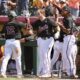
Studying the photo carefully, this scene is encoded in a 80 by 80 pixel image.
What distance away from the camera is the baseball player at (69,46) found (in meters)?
11.1

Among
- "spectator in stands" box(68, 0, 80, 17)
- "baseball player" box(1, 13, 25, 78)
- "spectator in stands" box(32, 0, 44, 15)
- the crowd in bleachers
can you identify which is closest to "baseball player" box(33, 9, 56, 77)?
"baseball player" box(1, 13, 25, 78)

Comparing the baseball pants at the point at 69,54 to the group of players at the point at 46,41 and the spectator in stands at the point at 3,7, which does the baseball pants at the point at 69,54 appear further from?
the spectator in stands at the point at 3,7

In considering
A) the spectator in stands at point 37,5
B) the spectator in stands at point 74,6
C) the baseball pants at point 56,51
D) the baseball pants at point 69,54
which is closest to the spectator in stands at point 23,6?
the spectator in stands at point 37,5

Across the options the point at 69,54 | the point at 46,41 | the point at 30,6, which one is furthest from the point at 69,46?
the point at 30,6

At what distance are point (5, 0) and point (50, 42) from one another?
11.9 ft

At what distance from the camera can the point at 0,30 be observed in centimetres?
1177

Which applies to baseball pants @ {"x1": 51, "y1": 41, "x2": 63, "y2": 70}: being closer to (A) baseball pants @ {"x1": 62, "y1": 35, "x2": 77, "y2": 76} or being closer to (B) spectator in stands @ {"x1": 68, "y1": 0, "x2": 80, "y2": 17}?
(A) baseball pants @ {"x1": 62, "y1": 35, "x2": 77, "y2": 76}

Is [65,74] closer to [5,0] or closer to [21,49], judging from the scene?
[21,49]

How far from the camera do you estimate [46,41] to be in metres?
11.1

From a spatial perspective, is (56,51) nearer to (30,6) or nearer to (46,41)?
(46,41)

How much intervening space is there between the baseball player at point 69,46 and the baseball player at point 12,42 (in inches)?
49.4

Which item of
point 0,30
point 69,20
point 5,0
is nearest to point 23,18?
point 0,30

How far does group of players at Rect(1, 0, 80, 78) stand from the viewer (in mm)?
11000

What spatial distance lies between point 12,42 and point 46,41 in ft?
3.16
